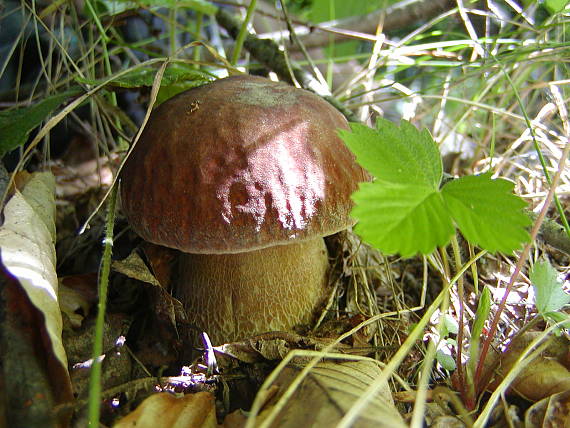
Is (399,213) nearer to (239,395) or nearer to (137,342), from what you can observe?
(239,395)

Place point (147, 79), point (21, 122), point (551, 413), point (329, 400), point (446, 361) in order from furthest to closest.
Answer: point (147, 79) → point (21, 122) → point (446, 361) → point (551, 413) → point (329, 400)

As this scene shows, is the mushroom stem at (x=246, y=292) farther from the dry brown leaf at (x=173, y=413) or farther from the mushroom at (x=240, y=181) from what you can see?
the dry brown leaf at (x=173, y=413)

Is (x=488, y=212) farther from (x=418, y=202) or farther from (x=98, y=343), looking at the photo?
(x=98, y=343)

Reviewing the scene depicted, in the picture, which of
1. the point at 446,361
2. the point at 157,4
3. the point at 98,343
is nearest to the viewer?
the point at 98,343

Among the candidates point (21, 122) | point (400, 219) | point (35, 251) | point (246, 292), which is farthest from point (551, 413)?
point (21, 122)

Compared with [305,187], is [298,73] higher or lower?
higher

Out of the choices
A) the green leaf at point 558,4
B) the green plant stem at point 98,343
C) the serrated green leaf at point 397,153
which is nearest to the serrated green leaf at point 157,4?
the green plant stem at point 98,343

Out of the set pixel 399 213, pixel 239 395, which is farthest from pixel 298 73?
pixel 239 395
